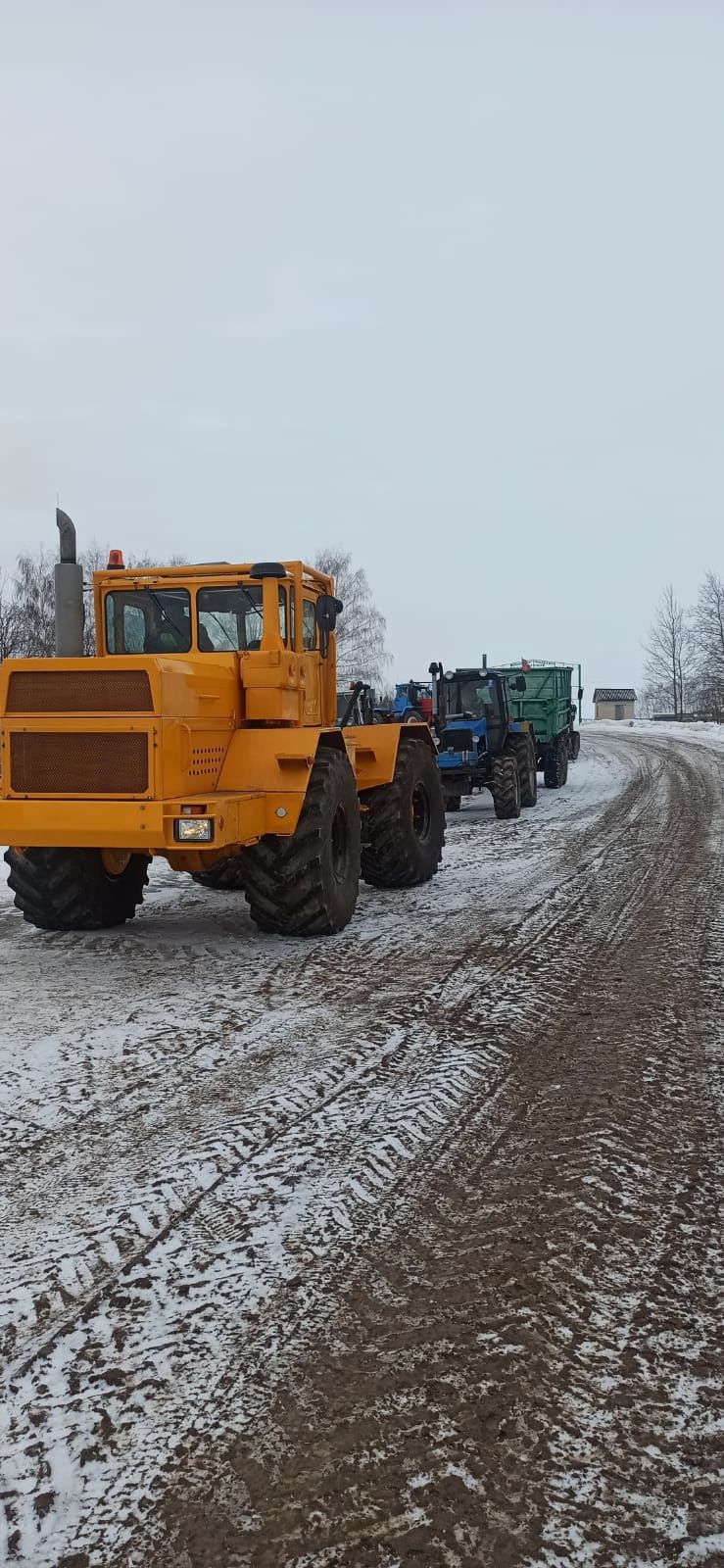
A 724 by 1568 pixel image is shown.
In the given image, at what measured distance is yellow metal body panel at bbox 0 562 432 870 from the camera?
6082mm

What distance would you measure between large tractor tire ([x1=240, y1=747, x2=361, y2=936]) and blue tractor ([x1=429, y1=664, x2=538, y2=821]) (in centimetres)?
747

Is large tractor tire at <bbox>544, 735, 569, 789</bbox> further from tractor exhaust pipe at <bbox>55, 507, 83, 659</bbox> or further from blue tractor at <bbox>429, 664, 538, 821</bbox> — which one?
tractor exhaust pipe at <bbox>55, 507, 83, 659</bbox>

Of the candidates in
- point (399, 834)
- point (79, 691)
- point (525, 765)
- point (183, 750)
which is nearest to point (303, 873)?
point (183, 750)

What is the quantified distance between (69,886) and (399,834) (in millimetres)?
2838

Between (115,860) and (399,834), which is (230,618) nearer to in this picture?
(115,860)

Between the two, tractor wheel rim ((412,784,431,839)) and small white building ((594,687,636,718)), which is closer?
tractor wheel rim ((412,784,431,839))

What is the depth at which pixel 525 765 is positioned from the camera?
53.5ft

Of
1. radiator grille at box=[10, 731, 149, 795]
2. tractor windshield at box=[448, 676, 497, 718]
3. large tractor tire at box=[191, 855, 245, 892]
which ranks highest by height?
tractor windshield at box=[448, 676, 497, 718]

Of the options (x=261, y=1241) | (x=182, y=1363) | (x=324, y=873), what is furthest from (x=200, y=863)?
(x=182, y=1363)

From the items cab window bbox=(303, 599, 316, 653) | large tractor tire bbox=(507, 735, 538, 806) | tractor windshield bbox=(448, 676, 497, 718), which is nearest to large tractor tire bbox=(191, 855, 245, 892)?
cab window bbox=(303, 599, 316, 653)

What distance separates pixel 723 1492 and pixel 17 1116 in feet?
9.23

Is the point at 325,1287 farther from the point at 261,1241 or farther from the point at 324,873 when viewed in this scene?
the point at 324,873

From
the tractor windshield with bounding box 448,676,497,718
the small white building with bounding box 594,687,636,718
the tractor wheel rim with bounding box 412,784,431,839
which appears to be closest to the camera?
the tractor wheel rim with bounding box 412,784,431,839

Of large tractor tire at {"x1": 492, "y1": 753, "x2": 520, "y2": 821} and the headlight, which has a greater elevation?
the headlight
